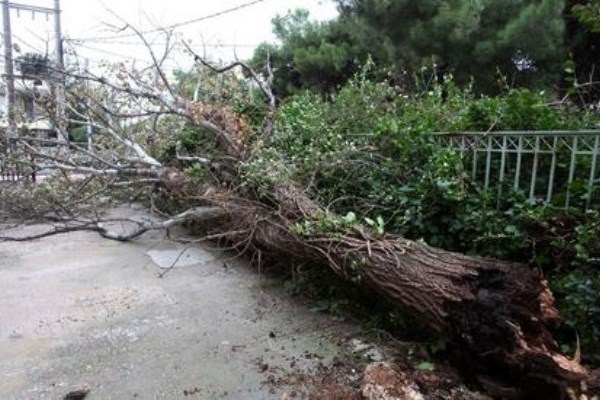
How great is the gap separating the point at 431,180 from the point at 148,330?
2.08 metres

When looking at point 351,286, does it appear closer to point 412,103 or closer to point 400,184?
point 400,184

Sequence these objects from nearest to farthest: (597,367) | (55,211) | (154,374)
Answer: (597,367)
(154,374)
(55,211)

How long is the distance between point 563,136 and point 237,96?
4.46 metres

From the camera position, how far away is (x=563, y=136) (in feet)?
8.39

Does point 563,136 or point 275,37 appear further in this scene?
point 275,37

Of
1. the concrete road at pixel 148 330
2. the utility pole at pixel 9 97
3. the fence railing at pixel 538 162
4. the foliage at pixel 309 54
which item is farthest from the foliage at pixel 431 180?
the utility pole at pixel 9 97

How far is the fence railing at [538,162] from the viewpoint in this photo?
96.7 inches

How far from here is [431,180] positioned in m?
2.95

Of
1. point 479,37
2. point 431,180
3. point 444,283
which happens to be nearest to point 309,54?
point 479,37

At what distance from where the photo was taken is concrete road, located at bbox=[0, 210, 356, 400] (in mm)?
2340

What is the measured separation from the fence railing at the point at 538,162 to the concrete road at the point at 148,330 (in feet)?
4.70

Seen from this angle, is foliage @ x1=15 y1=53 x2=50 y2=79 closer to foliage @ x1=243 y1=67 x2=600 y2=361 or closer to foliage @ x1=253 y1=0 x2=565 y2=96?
foliage @ x1=243 y1=67 x2=600 y2=361

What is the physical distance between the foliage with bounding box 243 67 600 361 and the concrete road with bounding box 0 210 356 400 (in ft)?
2.43

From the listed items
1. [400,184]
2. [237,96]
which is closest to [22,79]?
[237,96]
